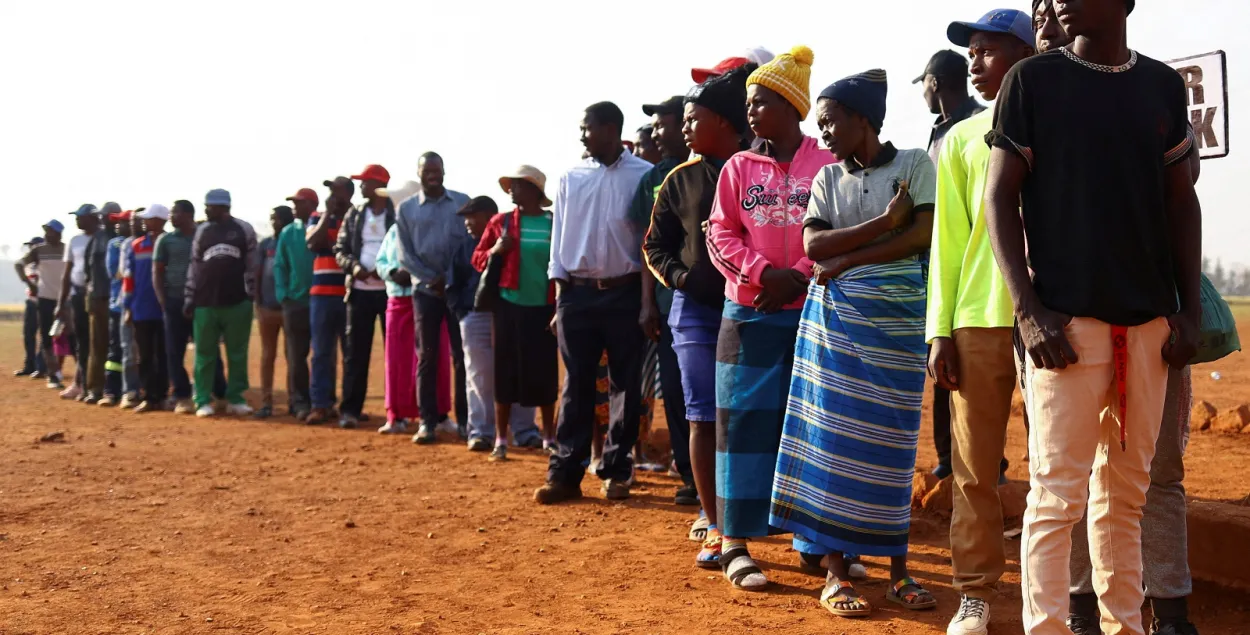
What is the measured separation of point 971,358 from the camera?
3658 millimetres

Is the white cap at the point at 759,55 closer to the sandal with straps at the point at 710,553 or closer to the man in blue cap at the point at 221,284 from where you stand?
the sandal with straps at the point at 710,553

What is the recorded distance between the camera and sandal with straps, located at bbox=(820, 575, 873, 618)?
14.1ft

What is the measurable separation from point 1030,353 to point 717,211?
2000 mm

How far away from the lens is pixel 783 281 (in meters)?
4.62

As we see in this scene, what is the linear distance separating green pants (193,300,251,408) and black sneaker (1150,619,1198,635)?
10.3 m

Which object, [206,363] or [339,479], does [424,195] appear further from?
[206,363]

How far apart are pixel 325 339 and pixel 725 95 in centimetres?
A: 705

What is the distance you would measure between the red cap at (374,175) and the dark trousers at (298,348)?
1573 millimetres

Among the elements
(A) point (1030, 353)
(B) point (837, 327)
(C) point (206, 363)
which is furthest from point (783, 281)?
(C) point (206, 363)

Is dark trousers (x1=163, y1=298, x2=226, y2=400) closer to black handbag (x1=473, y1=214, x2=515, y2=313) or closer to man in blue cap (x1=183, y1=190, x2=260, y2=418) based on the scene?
man in blue cap (x1=183, y1=190, x2=260, y2=418)

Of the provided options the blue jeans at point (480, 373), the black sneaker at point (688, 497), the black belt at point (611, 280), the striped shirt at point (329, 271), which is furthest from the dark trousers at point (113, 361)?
the black sneaker at point (688, 497)

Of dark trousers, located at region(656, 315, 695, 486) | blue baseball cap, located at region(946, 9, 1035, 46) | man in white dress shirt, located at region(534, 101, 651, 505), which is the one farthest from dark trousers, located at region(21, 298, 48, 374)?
blue baseball cap, located at region(946, 9, 1035, 46)

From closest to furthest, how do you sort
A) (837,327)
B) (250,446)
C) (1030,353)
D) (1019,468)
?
(1030,353) → (837,327) → (1019,468) → (250,446)

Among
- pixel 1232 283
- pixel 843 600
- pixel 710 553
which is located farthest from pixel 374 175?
pixel 1232 283
